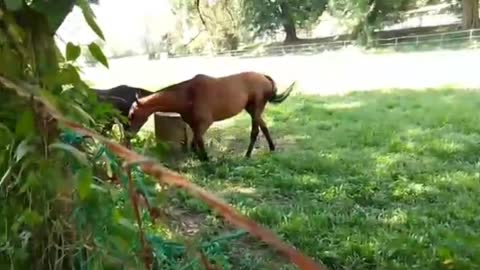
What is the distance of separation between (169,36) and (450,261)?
17741 millimetres

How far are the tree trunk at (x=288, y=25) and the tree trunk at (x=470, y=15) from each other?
16.6ft

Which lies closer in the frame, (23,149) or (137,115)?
(23,149)

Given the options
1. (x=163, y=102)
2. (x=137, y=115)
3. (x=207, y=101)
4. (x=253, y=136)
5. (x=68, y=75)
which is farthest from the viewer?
(x=253, y=136)

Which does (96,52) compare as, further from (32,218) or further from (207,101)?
(207,101)

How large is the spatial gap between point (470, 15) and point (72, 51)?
21.2 m

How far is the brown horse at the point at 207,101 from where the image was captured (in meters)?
5.70

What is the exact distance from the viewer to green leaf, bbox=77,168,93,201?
2.57ft

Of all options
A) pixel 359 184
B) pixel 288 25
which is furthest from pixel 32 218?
pixel 288 25

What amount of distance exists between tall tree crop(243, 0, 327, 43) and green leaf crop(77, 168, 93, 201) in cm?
1964

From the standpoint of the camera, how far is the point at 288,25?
22812 mm

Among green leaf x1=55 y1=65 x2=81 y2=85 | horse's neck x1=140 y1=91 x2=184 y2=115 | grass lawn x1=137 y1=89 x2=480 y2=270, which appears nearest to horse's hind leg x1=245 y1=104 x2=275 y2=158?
grass lawn x1=137 y1=89 x2=480 y2=270

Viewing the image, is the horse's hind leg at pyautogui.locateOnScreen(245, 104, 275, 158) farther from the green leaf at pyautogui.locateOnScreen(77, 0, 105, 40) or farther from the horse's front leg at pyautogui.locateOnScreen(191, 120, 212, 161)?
the green leaf at pyautogui.locateOnScreen(77, 0, 105, 40)

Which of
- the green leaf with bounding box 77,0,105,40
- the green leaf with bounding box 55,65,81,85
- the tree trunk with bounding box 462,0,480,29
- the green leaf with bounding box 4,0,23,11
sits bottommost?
the tree trunk with bounding box 462,0,480,29

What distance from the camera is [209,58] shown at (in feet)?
65.5
